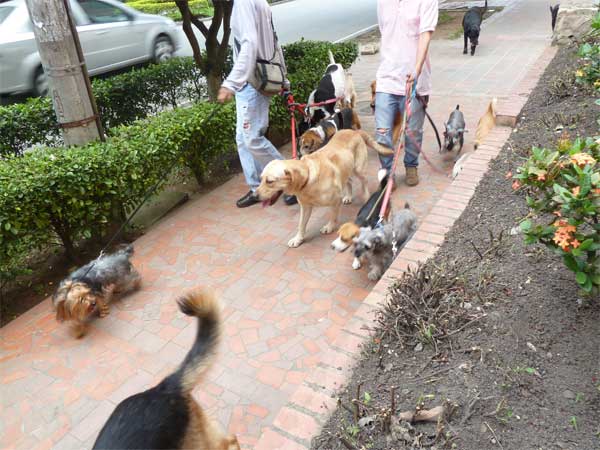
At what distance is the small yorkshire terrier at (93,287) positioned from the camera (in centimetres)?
375

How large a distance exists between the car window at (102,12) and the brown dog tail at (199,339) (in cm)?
1108

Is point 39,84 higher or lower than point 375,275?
higher

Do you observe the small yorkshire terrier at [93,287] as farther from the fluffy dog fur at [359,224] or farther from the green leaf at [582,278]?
the green leaf at [582,278]

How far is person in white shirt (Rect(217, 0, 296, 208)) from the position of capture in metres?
4.84

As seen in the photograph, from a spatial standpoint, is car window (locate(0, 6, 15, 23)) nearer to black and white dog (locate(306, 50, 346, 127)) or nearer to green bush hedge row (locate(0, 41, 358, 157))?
green bush hedge row (locate(0, 41, 358, 157))

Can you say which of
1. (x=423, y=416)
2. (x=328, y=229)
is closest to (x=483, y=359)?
(x=423, y=416)

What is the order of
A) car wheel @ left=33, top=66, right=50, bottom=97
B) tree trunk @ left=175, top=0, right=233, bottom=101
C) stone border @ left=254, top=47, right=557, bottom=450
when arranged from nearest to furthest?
stone border @ left=254, top=47, right=557, bottom=450
tree trunk @ left=175, top=0, right=233, bottom=101
car wheel @ left=33, top=66, right=50, bottom=97

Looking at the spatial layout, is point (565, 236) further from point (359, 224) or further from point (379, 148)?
point (379, 148)

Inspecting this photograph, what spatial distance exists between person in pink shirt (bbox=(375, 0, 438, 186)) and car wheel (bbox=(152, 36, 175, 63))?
29.0 feet

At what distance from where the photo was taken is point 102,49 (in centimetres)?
1109

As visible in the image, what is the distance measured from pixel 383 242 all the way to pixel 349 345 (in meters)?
1.46

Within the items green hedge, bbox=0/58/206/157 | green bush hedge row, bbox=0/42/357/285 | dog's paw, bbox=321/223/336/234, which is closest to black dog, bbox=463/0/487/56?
green hedge, bbox=0/58/206/157

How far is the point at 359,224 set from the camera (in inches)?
170

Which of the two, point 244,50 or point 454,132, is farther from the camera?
point 454,132
